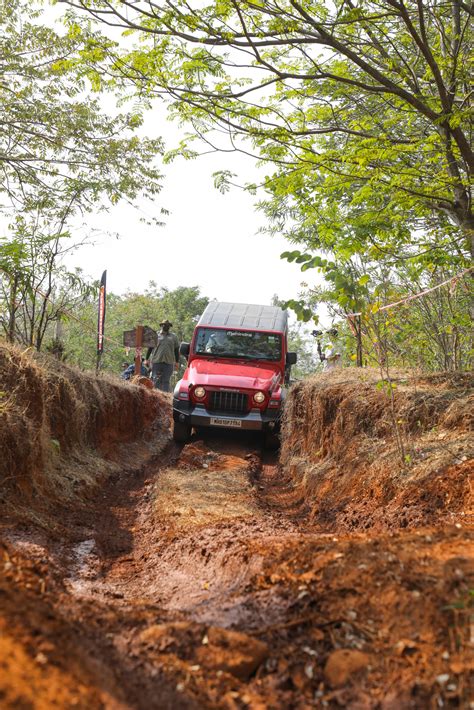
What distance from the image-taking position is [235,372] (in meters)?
10.0

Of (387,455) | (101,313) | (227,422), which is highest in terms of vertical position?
(101,313)

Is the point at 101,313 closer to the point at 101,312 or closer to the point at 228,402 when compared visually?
the point at 101,312

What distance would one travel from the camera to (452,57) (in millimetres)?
5578

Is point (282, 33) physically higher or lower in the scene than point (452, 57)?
lower

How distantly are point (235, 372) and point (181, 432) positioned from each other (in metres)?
1.44

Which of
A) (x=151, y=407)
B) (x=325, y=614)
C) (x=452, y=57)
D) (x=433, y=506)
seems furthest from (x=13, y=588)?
(x=151, y=407)

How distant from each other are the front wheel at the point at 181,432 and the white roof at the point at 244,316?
230 cm

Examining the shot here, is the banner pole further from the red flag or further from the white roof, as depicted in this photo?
the white roof

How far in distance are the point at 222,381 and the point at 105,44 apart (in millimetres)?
5729

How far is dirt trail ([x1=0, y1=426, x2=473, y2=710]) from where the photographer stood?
1.80m

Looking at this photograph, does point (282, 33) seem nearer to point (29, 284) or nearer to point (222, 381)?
point (29, 284)

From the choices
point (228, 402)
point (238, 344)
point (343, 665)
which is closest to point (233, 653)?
point (343, 665)

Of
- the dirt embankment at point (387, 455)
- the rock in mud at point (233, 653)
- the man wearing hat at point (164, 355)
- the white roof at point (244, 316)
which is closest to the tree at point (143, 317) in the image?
the man wearing hat at point (164, 355)

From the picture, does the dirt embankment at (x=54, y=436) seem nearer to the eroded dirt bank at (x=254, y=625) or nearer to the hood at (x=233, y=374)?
the eroded dirt bank at (x=254, y=625)
